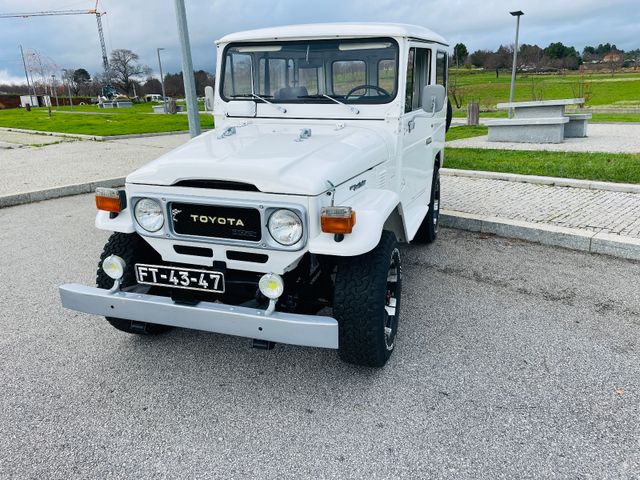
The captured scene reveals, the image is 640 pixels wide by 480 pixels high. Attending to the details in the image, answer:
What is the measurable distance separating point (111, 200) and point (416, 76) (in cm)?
269

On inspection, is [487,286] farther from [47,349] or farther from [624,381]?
[47,349]

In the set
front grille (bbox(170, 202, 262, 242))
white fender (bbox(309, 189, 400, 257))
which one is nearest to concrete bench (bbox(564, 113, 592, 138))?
white fender (bbox(309, 189, 400, 257))

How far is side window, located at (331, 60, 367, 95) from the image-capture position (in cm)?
416

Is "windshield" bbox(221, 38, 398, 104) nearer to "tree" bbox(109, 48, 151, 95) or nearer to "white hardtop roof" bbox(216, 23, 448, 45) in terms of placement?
"white hardtop roof" bbox(216, 23, 448, 45)

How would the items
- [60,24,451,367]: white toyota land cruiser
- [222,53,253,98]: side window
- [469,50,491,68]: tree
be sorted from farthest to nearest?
[469,50,491,68]: tree → [222,53,253,98]: side window → [60,24,451,367]: white toyota land cruiser

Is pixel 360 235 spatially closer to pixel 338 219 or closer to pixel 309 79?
pixel 338 219

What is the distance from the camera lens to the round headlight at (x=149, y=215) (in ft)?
11.0

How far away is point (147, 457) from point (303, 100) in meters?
2.89

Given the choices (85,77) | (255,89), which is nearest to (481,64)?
(85,77)

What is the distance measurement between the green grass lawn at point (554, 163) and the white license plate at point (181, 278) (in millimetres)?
7265

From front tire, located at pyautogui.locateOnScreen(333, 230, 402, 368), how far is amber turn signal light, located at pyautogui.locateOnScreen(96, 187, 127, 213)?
154 centimetres

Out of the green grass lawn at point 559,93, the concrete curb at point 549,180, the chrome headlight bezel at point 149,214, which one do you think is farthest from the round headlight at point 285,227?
the green grass lawn at point 559,93

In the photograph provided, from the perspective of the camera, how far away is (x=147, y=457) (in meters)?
2.74

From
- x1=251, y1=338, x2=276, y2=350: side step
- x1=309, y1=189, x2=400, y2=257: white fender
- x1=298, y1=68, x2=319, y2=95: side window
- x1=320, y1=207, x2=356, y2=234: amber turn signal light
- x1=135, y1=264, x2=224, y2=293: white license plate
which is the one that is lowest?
x1=251, y1=338, x2=276, y2=350: side step
